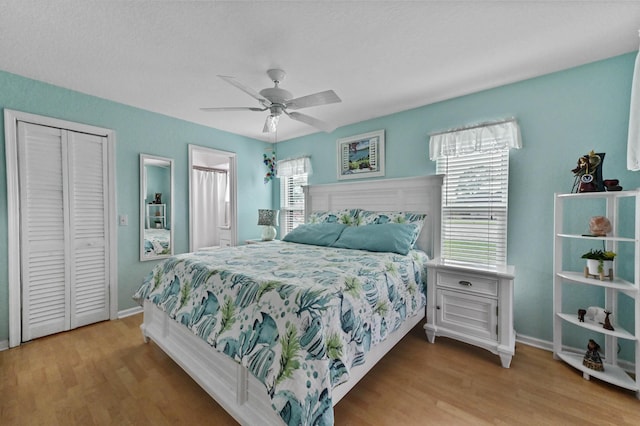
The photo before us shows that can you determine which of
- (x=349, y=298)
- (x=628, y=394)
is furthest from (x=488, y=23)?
(x=628, y=394)

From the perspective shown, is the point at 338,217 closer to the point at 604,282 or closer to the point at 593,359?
the point at 604,282

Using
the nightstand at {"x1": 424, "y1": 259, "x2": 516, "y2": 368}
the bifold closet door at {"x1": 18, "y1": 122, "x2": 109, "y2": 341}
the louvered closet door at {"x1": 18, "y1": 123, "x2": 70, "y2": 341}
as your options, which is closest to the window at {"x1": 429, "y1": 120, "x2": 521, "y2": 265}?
the nightstand at {"x1": 424, "y1": 259, "x2": 516, "y2": 368}

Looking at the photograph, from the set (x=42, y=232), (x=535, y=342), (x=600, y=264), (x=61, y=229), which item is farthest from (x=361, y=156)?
(x=42, y=232)

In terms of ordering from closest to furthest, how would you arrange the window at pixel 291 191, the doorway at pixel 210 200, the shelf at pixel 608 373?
the shelf at pixel 608 373 → the window at pixel 291 191 → the doorway at pixel 210 200

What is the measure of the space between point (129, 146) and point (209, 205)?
7.07ft

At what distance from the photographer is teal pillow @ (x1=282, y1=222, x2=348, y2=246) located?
2.91 meters

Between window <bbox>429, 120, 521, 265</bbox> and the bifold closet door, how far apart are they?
369 cm

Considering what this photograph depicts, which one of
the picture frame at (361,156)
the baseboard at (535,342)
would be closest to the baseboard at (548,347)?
the baseboard at (535,342)

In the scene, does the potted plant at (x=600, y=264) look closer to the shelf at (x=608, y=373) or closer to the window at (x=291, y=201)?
the shelf at (x=608, y=373)

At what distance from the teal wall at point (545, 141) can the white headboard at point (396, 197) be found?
648 millimetres

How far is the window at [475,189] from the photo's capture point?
8.13 feet

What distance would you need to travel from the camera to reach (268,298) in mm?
1423

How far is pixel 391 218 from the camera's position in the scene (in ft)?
9.57

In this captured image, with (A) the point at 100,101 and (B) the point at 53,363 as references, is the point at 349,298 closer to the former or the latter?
(B) the point at 53,363
